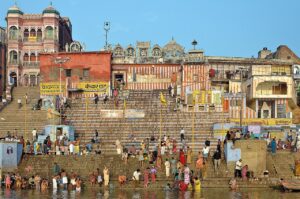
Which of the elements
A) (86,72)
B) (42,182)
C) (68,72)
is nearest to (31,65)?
(68,72)

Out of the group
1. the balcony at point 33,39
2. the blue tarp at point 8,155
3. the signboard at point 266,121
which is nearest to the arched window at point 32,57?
the balcony at point 33,39

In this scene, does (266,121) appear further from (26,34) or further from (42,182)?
(26,34)

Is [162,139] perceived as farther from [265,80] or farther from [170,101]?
[265,80]

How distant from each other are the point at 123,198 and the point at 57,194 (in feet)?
10.9

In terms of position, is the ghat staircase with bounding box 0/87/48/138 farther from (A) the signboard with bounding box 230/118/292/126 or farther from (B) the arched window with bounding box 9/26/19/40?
(B) the arched window with bounding box 9/26/19/40

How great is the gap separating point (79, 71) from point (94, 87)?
198 cm

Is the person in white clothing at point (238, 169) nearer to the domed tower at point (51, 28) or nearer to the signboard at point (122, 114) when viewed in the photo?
the signboard at point (122, 114)

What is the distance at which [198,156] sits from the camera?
95.7ft

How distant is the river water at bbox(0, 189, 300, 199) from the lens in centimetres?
2389

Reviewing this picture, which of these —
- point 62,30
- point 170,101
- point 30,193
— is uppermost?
point 62,30

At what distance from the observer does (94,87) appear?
44.4 metres

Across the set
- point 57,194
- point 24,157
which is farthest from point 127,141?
point 57,194

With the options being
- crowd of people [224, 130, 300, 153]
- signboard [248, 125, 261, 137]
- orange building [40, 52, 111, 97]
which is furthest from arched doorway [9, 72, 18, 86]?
crowd of people [224, 130, 300, 153]

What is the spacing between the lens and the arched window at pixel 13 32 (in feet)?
→ 179
